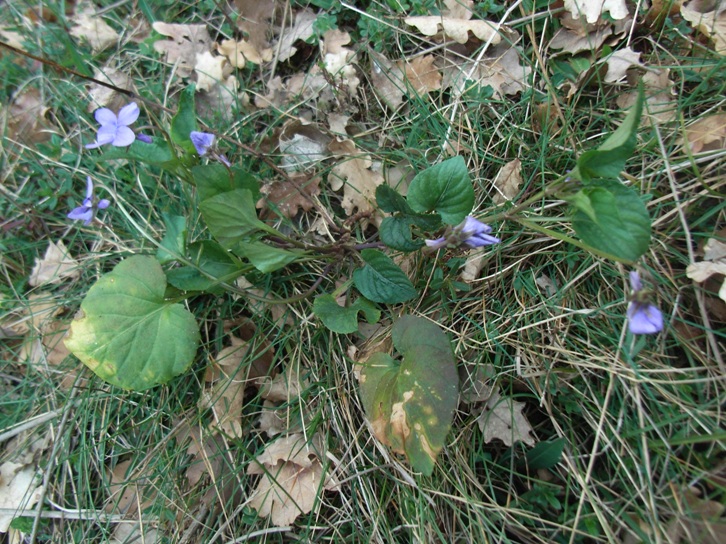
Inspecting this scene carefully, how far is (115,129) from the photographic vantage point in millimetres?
1575

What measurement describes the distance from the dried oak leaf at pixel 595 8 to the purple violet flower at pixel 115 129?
1.58 meters

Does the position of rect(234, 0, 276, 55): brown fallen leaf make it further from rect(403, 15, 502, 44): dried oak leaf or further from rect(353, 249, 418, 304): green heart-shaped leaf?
rect(353, 249, 418, 304): green heart-shaped leaf

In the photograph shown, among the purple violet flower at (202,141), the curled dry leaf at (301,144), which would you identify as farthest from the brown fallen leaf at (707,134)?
the purple violet flower at (202,141)

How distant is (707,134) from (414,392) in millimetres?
1220

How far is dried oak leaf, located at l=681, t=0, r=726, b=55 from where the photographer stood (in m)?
1.66

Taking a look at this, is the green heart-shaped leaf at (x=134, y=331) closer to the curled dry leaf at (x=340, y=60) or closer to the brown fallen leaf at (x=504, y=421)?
the brown fallen leaf at (x=504, y=421)

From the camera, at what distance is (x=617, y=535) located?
1.39 meters

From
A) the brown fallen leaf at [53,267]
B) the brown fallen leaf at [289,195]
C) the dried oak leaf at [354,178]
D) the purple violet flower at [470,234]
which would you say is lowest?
the brown fallen leaf at [53,267]

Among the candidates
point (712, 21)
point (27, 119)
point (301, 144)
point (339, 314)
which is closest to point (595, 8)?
point (712, 21)

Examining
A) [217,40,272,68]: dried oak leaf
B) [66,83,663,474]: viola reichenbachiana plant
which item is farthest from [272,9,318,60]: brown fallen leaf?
[66,83,663,474]: viola reichenbachiana plant

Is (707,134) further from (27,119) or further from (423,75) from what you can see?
(27,119)

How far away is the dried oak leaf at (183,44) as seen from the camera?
229cm

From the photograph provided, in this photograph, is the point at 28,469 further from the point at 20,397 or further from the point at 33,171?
the point at 33,171

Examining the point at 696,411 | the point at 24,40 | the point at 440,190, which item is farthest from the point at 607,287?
the point at 24,40
